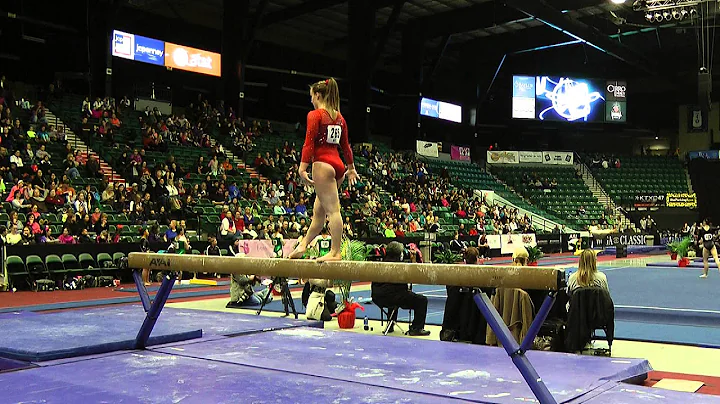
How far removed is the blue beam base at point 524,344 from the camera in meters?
3.79

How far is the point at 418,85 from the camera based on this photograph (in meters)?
31.0

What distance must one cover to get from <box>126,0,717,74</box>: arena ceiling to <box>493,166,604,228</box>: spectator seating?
706 cm

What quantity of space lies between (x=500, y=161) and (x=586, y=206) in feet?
18.1

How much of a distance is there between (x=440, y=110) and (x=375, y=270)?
98.2ft

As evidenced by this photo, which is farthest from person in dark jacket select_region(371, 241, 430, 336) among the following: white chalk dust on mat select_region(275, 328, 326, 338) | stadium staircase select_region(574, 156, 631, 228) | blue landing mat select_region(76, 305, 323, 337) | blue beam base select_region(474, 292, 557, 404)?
stadium staircase select_region(574, 156, 631, 228)

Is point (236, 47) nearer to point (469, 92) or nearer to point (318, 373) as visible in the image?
point (469, 92)

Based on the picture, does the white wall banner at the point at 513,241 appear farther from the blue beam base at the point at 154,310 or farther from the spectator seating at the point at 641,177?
the blue beam base at the point at 154,310

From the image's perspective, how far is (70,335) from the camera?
6.06 m

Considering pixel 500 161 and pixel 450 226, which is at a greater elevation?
pixel 500 161

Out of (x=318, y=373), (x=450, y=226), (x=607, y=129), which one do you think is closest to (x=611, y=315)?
(x=318, y=373)

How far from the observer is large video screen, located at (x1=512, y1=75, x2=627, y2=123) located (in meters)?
35.0

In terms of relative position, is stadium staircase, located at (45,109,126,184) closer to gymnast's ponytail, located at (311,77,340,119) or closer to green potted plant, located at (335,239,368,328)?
green potted plant, located at (335,239,368,328)

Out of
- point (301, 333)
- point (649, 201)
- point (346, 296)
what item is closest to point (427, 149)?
point (649, 201)

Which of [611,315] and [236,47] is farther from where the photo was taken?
[236,47]
